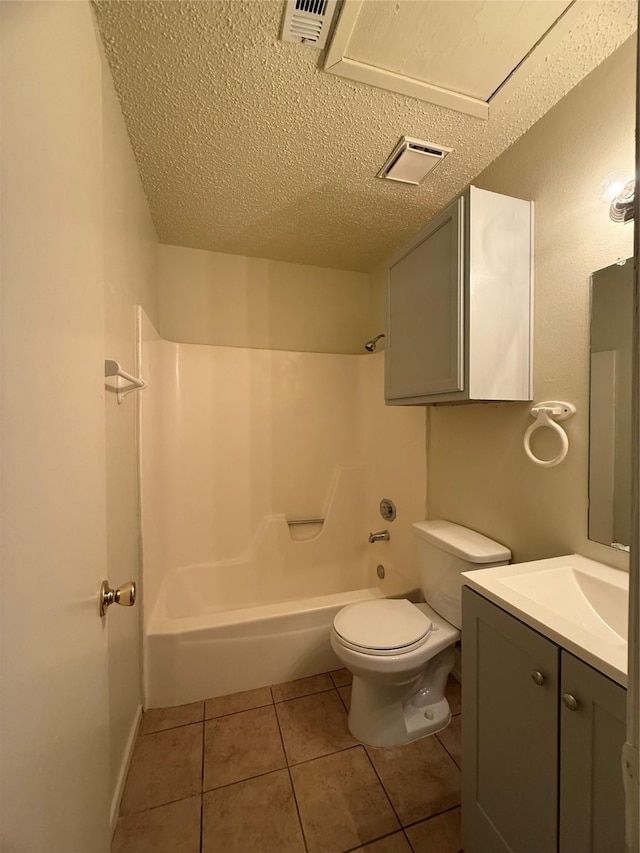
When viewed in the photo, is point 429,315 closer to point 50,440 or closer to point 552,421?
point 552,421

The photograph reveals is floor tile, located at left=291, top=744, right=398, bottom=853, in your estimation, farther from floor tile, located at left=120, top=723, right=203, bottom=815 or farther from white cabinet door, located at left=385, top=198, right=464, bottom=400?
white cabinet door, located at left=385, top=198, right=464, bottom=400

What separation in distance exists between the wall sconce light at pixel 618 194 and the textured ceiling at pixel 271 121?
393 millimetres

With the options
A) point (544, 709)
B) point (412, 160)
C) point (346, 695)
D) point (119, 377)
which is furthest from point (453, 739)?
point (412, 160)

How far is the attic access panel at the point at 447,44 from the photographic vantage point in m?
0.88

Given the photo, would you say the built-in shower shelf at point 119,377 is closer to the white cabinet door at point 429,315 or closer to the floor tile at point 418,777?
the white cabinet door at point 429,315

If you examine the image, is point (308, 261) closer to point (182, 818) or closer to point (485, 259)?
point (485, 259)

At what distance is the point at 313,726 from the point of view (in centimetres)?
143

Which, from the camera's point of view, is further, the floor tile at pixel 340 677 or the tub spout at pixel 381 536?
the tub spout at pixel 381 536

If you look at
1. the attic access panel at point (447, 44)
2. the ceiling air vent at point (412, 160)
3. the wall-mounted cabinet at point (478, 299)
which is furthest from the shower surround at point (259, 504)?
the attic access panel at point (447, 44)

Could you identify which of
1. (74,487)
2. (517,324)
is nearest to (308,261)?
(517,324)

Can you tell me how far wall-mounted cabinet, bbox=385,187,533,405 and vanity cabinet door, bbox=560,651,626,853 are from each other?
0.80 m

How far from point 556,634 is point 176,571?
1.96m

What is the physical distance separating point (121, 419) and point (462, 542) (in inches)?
57.1

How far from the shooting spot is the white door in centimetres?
37
